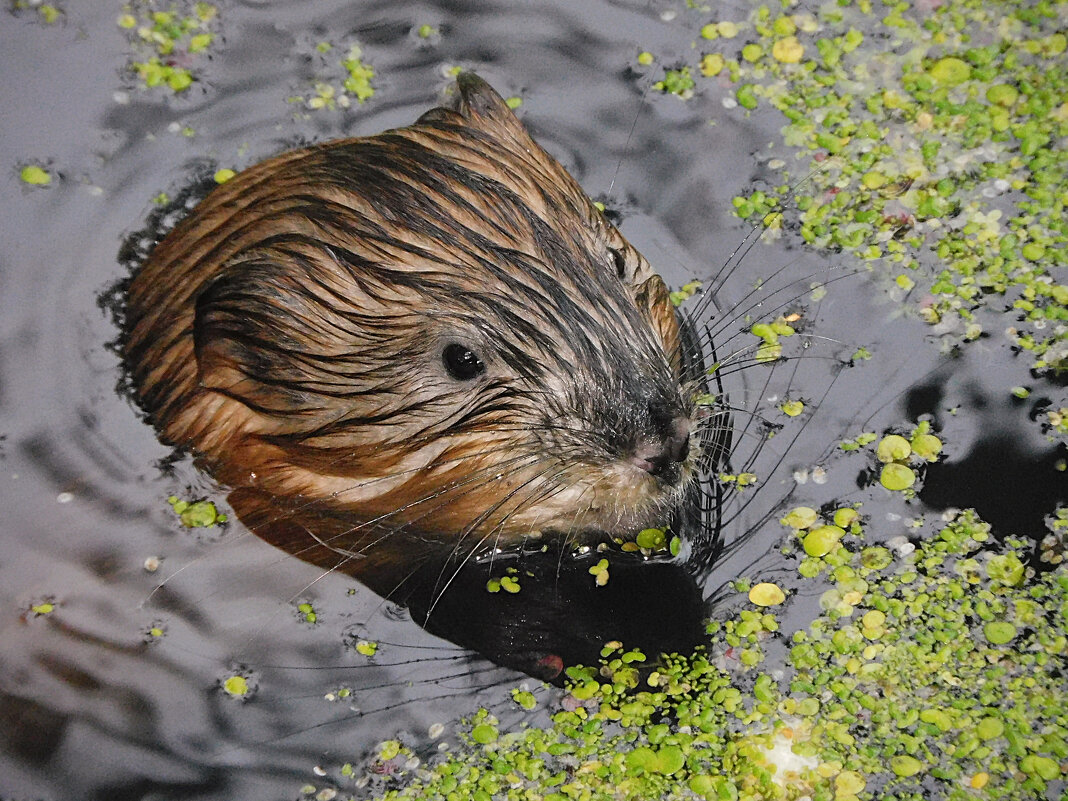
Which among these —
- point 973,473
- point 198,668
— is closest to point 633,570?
point 973,473

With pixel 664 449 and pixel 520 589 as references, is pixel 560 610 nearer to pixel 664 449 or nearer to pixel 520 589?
pixel 520 589

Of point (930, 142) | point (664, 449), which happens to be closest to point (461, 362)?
point (664, 449)

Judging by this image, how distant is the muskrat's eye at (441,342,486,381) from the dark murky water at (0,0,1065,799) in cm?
98

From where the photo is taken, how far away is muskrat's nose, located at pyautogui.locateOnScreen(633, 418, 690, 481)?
3.15m

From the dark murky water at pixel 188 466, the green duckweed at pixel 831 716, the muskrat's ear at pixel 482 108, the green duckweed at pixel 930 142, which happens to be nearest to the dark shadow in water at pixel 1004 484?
the dark murky water at pixel 188 466

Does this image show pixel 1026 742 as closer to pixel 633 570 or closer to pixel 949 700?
pixel 949 700

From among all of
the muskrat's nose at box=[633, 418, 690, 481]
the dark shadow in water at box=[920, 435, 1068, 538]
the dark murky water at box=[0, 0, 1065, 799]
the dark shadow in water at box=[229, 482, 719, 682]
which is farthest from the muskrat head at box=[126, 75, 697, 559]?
the dark shadow in water at box=[920, 435, 1068, 538]

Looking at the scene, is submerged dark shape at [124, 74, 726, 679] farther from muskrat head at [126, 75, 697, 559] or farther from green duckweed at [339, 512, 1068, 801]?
green duckweed at [339, 512, 1068, 801]

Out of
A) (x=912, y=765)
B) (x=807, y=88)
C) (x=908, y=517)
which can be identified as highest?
(x=807, y=88)

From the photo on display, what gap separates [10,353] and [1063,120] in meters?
4.75

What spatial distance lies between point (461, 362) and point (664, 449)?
0.69m

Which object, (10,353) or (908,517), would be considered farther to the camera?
(10,353)

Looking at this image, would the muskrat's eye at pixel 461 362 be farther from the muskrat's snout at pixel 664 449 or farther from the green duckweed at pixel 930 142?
the green duckweed at pixel 930 142

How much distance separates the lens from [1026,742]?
131 inches
